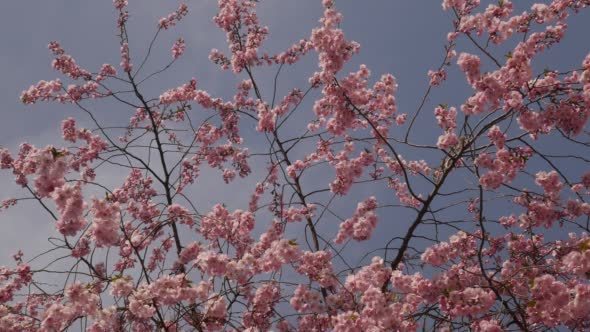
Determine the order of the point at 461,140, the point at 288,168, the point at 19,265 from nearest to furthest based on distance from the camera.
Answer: the point at 461,140, the point at 19,265, the point at 288,168

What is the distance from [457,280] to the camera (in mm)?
6629

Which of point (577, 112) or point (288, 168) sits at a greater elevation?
point (288, 168)

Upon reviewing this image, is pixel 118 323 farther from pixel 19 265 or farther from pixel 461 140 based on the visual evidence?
pixel 461 140

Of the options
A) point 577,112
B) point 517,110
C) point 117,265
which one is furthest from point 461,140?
point 117,265

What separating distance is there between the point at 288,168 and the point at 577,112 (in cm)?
471

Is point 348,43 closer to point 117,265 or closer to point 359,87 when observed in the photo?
point 359,87

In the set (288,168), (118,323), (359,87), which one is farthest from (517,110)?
(118,323)

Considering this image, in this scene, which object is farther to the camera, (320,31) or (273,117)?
(273,117)

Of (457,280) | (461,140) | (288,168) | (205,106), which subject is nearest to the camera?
(457,280)

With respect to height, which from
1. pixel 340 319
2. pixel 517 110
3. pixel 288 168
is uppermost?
pixel 288 168

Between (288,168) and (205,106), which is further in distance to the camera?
(205,106)

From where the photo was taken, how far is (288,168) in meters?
9.55

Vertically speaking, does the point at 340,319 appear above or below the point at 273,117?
below

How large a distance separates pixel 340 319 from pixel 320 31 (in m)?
3.45
